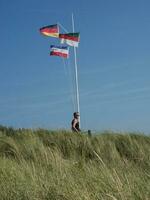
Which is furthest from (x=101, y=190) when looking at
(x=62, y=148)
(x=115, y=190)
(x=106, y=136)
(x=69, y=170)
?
(x=106, y=136)

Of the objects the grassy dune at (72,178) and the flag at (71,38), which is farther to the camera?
the flag at (71,38)

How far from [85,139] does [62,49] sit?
1353 cm

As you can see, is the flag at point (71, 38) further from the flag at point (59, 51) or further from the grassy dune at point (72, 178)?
the grassy dune at point (72, 178)

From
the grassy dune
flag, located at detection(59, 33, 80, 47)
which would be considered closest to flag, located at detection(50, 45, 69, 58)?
flag, located at detection(59, 33, 80, 47)

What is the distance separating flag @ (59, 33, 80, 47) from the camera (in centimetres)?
2726

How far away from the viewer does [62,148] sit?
14469 mm

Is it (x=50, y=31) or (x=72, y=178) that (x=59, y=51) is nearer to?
(x=50, y=31)

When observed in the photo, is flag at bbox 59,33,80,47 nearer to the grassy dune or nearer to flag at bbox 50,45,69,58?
flag at bbox 50,45,69,58

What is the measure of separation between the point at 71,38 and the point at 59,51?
3.05ft

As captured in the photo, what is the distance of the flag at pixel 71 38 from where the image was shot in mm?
27263

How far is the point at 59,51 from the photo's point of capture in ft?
90.9

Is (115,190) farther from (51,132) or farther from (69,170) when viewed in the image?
(51,132)

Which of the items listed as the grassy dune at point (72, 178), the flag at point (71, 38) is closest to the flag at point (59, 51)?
the flag at point (71, 38)

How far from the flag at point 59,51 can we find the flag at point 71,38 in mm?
412
